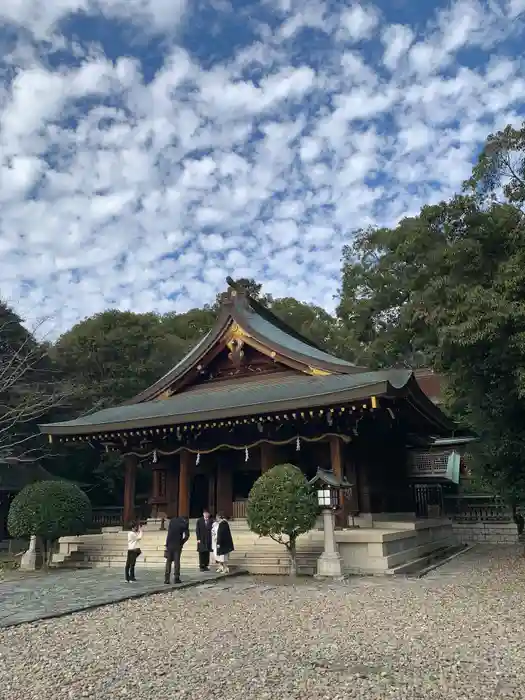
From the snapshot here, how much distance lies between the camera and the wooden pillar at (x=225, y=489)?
1777 cm

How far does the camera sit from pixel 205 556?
43.6ft

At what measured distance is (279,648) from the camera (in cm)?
641

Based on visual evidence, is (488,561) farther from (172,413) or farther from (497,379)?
(172,413)

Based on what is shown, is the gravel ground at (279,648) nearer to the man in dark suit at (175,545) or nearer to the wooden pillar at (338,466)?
the man in dark suit at (175,545)

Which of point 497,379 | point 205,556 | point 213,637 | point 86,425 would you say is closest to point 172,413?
point 86,425

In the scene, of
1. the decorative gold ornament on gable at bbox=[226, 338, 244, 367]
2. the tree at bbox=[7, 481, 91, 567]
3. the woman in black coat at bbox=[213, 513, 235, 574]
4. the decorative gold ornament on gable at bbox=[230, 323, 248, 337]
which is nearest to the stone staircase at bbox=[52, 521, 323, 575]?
the woman in black coat at bbox=[213, 513, 235, 574]

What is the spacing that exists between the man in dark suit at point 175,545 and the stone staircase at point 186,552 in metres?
2.41

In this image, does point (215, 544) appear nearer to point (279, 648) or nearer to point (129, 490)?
point (129, 490)

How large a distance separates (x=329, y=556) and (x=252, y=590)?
2309 millimetres

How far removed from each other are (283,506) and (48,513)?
6.70 metres

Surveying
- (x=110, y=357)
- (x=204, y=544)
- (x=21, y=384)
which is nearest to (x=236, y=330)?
(x=204, y=544)

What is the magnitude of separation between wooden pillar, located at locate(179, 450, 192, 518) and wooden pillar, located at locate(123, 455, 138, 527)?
1.85 meters

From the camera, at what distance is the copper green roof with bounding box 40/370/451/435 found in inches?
558

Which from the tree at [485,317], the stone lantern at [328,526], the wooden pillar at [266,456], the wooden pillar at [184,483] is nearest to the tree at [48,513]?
the wooden pillar at [184,483]
